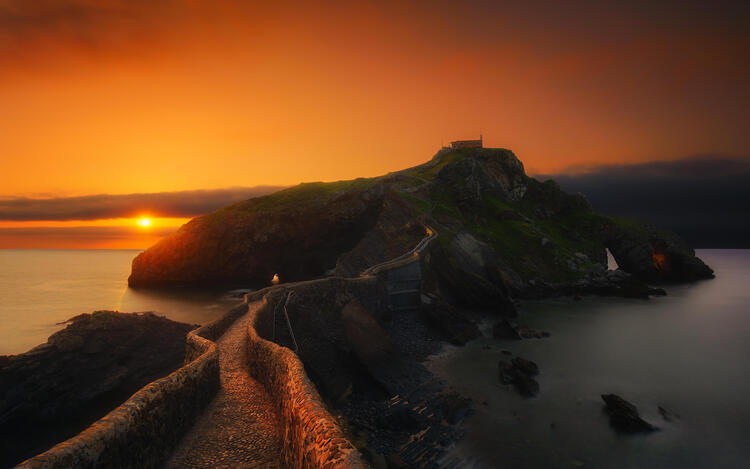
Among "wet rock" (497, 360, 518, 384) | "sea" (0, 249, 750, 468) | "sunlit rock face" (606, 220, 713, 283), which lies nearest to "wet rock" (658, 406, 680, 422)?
"sea" (0, 249, 750, 468)

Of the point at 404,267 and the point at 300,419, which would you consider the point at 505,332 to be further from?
the point at 300,419

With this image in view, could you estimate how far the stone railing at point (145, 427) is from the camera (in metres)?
6.96

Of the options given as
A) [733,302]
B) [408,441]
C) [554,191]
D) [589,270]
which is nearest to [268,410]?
[408,441]

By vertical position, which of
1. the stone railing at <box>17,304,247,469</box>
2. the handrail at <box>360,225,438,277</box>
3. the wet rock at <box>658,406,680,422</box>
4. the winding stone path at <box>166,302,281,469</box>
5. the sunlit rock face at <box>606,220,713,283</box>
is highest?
the stone railing at <box>17,304,247,469</box>

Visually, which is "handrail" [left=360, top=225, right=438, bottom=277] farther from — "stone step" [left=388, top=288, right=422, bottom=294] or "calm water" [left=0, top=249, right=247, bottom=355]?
"calm water" [left=0, top=249, right=247, bottom=355]

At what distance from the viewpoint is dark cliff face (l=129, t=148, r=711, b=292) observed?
6544 centimetres

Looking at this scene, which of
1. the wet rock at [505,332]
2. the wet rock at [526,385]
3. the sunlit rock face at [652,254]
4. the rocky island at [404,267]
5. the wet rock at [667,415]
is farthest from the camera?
the sunlit rock face at [652,254]

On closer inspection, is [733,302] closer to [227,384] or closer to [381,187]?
[381,187]

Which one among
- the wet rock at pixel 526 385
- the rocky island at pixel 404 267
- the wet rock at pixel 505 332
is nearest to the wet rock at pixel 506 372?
the rocky island at pixel 404 267

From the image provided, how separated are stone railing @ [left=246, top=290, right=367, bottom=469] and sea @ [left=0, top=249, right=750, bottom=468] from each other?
1204 cm

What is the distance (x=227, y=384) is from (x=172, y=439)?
4593mm

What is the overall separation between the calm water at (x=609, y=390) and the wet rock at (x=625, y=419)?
26.1 inches

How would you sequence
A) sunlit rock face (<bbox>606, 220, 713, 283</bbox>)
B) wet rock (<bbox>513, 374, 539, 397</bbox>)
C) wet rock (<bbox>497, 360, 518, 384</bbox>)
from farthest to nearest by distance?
sunlit rock face (<bbox>606, 220, 713, 283</bbox>) → wet rock (<bbox>497, 360, 518, 384</bbox>) → wet rock (<bbox>513, 374, 539, 397</bbox>)

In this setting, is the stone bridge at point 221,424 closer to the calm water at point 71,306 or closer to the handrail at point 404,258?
the handrail at point 404,258
